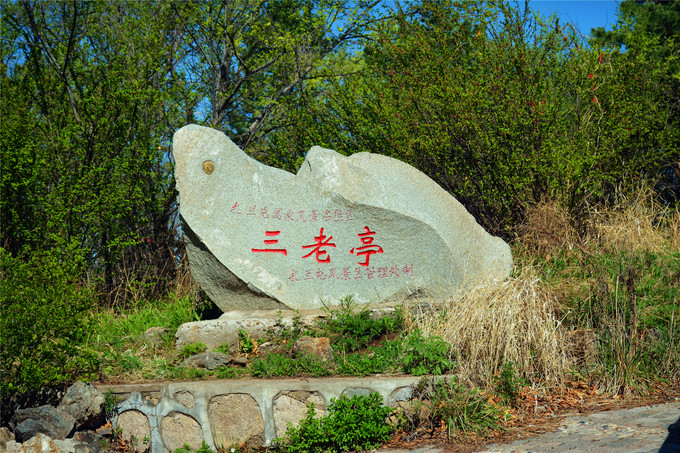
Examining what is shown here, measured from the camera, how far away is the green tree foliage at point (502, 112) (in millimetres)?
6891

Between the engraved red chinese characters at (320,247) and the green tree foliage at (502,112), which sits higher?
the green tree foliage at (502,112)

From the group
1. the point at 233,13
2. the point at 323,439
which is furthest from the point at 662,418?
the point at 233,13

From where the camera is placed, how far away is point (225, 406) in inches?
179

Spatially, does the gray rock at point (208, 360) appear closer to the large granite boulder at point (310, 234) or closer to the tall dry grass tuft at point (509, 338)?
the large granite boulder at point (310, 234)

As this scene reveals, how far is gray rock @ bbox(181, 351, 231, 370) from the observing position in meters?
4.93

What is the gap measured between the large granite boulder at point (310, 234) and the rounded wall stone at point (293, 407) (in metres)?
1.15

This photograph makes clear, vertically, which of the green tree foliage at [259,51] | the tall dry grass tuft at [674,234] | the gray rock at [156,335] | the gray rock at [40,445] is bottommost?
the gray rock at [40,445]

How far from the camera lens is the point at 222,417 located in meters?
4.54

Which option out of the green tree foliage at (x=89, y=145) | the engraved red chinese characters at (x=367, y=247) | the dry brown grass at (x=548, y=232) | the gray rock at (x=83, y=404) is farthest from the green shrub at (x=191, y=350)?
the dry brown grass at (x=548, y=232)

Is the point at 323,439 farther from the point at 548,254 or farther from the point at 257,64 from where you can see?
the point at 257,64

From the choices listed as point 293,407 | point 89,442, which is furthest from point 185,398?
point 293,407

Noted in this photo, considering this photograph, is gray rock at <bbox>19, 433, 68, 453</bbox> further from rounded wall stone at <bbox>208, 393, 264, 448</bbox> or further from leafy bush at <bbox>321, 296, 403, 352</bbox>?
leafy bush at <bbox>321, 296, 403, 352</bbox>

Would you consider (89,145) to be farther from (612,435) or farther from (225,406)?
(612,435)

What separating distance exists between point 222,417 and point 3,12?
668 centimetres
